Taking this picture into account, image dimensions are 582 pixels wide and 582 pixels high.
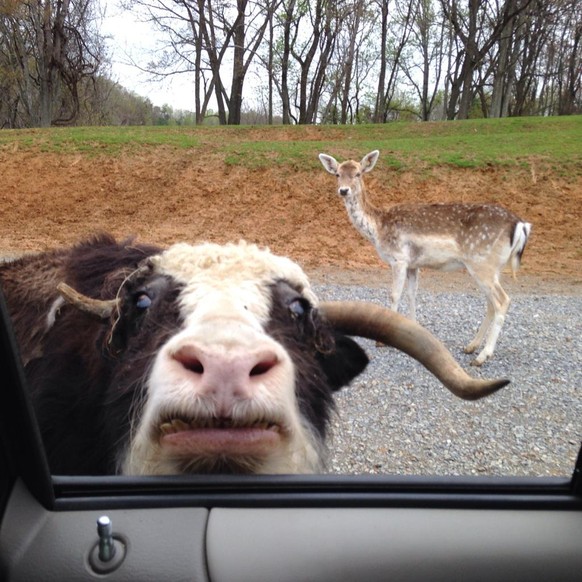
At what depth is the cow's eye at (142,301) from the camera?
2.14 meters

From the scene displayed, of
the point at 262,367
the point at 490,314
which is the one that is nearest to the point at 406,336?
the point at 262,367

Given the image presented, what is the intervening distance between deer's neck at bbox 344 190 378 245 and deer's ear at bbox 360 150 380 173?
410 mm

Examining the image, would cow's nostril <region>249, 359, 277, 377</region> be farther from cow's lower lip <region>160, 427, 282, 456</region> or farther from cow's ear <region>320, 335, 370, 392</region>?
cow's ear <region>320, 335, 370, 392</region>

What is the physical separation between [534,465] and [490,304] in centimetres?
474

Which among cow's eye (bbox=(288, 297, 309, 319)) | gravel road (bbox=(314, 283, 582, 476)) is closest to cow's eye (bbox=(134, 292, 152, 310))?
cow's eye (bbox=(288, 297, 309, 319))

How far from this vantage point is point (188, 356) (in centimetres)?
149

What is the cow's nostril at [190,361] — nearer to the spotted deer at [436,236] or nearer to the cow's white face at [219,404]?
the cow's white face at [219,404]

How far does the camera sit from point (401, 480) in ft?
4.67

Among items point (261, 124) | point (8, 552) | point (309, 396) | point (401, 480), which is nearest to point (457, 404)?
point (309, 396)

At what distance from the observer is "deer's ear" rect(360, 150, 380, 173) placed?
8.28m

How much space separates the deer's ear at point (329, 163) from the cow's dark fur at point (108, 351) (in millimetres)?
5227

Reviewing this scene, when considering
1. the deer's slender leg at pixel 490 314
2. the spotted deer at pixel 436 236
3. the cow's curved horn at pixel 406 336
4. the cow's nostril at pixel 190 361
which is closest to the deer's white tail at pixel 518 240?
the spotted deer at pixel 436 236

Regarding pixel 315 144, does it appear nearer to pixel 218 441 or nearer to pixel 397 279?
pixel 397 279

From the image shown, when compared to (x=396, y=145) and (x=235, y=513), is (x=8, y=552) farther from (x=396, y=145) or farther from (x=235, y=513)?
(x=396, y=145)
